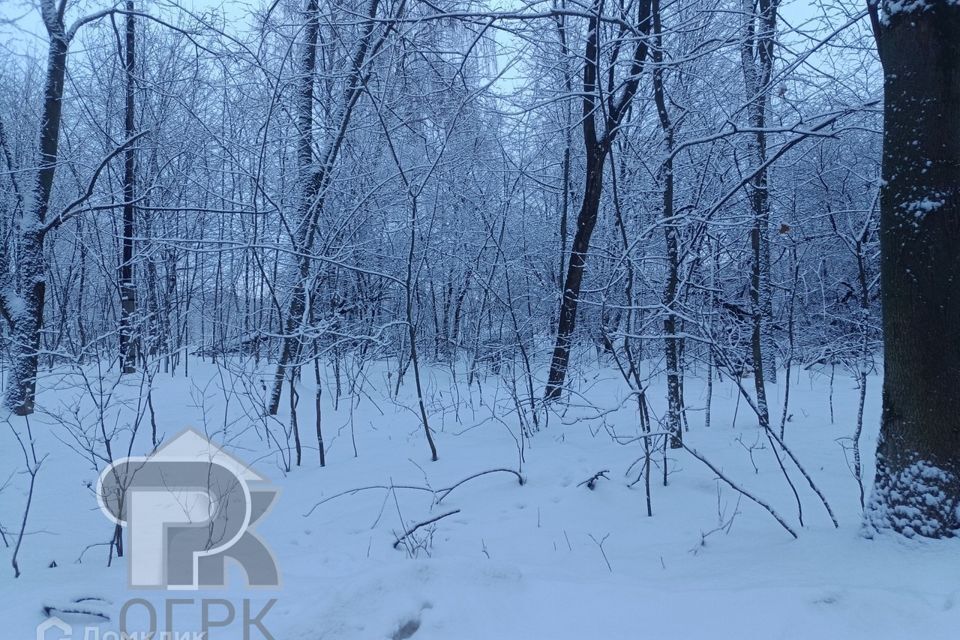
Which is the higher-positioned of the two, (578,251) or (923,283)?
(578,251)

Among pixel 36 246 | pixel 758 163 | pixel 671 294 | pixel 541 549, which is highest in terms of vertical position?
pixel 758 163

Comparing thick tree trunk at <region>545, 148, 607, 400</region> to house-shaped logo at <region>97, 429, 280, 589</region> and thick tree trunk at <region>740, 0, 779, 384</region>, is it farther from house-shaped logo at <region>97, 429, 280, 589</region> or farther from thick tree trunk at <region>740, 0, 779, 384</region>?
house-shaped logo at <region>97, 429, 280, 589</region>

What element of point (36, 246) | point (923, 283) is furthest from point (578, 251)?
point (36, 246)

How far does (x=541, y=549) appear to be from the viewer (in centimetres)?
379

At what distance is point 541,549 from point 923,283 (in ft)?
8.47

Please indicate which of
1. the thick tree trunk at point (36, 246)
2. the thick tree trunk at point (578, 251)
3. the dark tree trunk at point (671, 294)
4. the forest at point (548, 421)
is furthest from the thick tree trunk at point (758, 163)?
the thick tree trunk at point (36, 246)

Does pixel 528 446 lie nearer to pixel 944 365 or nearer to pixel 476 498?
pixel 476 498

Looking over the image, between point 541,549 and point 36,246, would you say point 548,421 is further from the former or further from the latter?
point 36,246

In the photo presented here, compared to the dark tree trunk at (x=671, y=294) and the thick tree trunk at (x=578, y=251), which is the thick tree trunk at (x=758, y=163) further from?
the thick tree trunk at (x=578, y=251)

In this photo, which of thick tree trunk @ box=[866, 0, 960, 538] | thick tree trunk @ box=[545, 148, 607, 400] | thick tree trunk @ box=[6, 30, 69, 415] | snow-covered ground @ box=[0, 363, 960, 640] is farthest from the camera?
thick tree trunk @ box=[6, 30, 69, 415]

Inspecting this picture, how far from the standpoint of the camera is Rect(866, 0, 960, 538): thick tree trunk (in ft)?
9.55

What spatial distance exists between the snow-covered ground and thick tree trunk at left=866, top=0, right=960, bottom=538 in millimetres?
274

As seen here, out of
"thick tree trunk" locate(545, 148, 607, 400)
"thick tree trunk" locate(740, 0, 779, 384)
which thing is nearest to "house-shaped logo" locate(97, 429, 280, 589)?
"thick tree trunk" locate(545, 148, 607, 400)

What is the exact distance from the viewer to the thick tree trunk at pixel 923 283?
2912 millimetres
